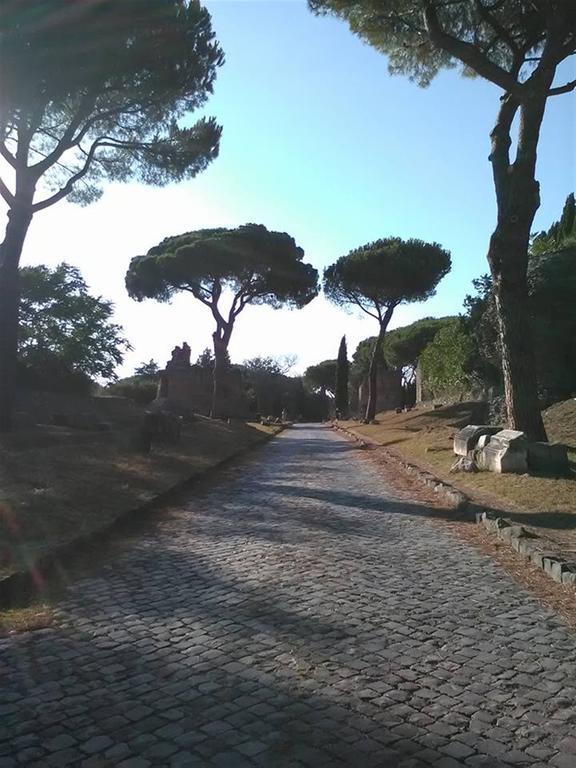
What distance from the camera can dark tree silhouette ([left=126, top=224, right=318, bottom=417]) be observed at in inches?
1256

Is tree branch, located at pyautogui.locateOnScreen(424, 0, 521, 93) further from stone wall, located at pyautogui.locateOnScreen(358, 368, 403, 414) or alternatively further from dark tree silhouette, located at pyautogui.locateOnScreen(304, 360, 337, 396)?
dark tree silhouette, located at pyautogui.locateOnScreen(304, 360, 337, 396)

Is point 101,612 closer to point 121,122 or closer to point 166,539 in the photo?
point 166,539

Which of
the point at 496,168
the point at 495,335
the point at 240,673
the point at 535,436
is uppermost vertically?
the point at 496,168

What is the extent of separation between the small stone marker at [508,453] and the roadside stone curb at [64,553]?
4949 millimetres

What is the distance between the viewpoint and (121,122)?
17250 mm

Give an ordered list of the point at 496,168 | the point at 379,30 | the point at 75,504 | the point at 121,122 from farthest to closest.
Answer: the point at 121,122
the point at 379,30
the point at 496,168
the point at 75,504

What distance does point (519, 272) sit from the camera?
1252 centimetres

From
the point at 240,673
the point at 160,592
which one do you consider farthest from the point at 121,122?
the point at 240,673

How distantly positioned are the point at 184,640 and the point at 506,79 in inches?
456

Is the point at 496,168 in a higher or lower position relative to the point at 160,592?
higher

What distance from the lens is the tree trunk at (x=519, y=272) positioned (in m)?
12.4

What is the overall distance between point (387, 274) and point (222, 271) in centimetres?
741

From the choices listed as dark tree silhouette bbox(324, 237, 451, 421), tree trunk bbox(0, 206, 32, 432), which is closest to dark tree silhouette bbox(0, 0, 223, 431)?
tree trunk bbox(0, 206, 32, 432)

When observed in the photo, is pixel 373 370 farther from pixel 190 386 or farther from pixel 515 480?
pixel 515 480
